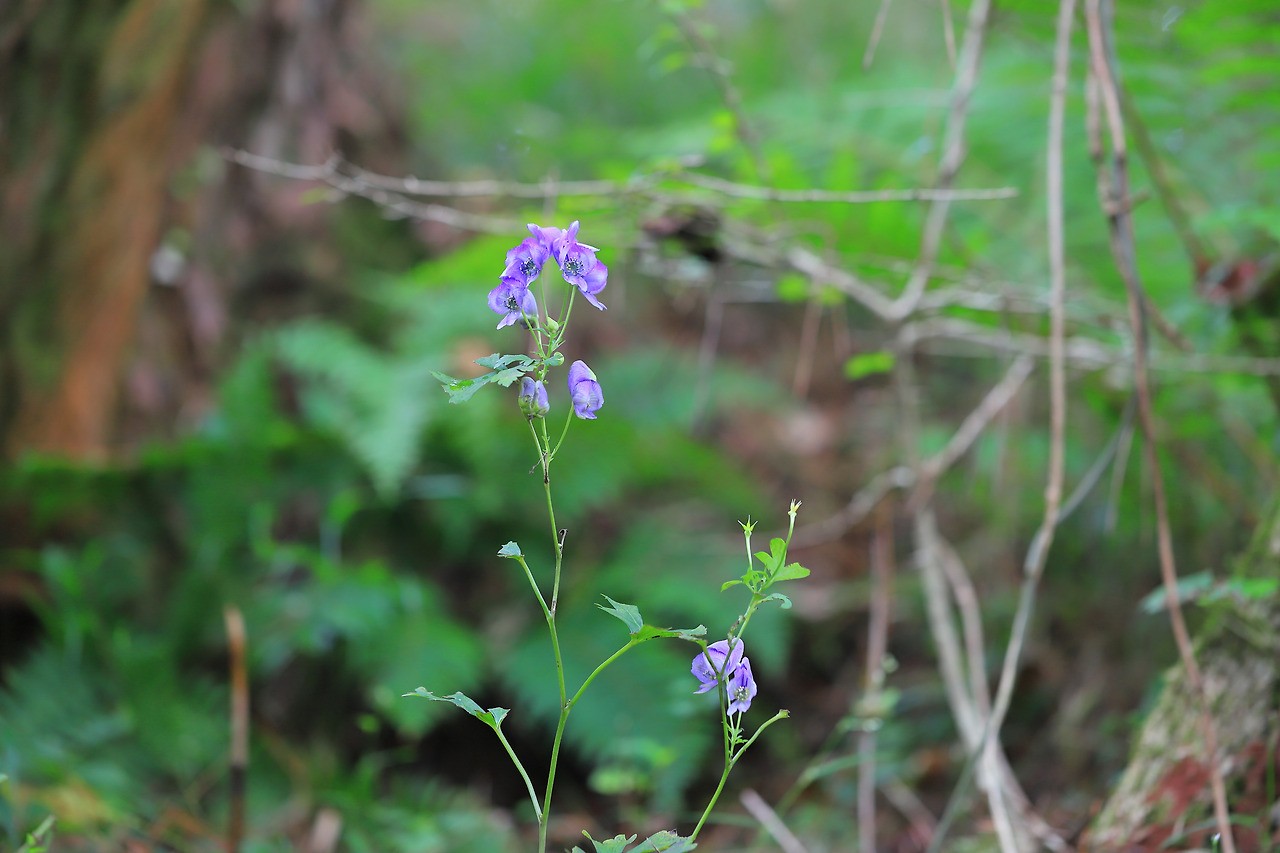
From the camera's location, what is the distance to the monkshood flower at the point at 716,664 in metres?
Result: 0.98

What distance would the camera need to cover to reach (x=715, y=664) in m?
1.02

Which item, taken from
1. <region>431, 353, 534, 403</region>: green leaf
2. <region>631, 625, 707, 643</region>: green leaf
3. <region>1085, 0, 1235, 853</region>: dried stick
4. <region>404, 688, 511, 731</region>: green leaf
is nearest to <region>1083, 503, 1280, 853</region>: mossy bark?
<region>1085, 0, 1235, 853</region>: dried stick

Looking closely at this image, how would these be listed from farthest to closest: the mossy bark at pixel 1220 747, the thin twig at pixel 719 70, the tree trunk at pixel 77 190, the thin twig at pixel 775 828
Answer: the tree trunk at pixel 77 190 < the thin twig at pixel 719 70 < the thin twig at pixel 775 828 < the mossy bark at pixel 1220 747

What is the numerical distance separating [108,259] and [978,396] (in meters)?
2.89

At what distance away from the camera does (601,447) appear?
2.90 metres

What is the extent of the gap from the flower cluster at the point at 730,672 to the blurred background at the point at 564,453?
0.51m

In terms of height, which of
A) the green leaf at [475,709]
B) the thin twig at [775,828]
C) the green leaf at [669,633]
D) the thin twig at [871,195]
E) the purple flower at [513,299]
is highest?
the thin twig at [871,195]

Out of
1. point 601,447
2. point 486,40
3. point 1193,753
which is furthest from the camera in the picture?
point 486,40

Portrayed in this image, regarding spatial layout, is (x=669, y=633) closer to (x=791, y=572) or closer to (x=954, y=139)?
(x=791, y=572)

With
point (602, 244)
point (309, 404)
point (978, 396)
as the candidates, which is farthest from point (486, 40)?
point (602, 244)

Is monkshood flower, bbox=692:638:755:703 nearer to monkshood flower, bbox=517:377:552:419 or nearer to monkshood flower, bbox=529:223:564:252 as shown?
monkshood flower, bbox=517:377:552:419

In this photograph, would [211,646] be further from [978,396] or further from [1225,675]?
[978,396]

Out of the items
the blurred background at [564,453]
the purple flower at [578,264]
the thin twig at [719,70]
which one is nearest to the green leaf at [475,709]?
the purple flower at [578,264]

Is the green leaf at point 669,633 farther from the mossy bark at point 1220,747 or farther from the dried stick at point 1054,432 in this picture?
the mossy bark at point 1220,747
